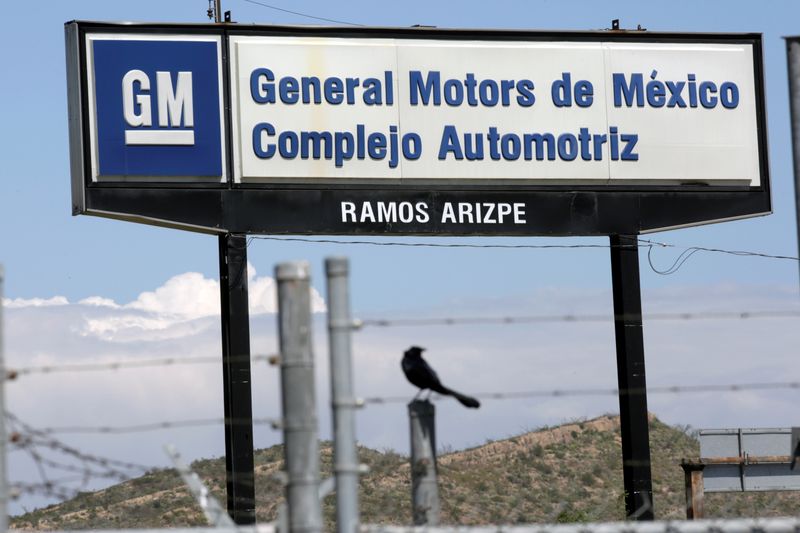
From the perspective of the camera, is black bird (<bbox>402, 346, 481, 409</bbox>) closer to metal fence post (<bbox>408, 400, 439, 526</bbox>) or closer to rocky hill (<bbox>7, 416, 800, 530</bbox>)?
metal fence post (<bbox>408, 400, 439, 526</bbox>)

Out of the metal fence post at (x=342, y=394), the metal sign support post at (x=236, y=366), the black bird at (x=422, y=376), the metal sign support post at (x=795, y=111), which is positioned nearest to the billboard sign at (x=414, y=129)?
the metal sign support post at (x=236, y=366)

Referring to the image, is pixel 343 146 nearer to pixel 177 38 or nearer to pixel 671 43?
pixel 177 38

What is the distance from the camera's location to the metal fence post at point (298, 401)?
7152mm

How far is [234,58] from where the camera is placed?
17.8 meters

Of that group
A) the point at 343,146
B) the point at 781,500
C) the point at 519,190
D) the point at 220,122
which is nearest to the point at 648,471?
the point at 519,190

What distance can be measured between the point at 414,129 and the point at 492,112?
1013 mm

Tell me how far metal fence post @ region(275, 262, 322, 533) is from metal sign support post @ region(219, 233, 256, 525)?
9.76m

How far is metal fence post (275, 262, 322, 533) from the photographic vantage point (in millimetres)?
7152

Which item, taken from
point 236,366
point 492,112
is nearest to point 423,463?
point 236,366

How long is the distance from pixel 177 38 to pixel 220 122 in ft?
3.55

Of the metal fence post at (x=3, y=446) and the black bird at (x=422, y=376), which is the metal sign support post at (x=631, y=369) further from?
the metal fence post at (x=3, y=446)

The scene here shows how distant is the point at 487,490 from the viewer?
36938 mm

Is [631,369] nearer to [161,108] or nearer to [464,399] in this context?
[161,108]

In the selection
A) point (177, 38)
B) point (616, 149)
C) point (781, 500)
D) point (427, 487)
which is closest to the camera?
point (427, 487)
